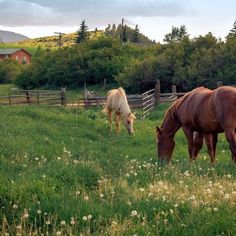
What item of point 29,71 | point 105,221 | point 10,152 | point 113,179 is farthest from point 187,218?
point 29,71

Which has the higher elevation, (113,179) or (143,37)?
(143,37)

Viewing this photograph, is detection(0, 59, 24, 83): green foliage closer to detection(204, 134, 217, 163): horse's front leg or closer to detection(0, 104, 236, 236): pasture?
detection(204, 134, 217, 163): horse's front leg

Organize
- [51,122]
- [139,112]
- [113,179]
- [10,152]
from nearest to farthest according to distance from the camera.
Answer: [113,179] → [10,152] → [51,122] → [139,112]

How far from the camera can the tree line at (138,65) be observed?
39.1m

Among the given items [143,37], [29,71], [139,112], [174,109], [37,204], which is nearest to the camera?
[37,204]

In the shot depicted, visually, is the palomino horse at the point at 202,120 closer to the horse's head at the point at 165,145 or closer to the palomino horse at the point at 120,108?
the horse's head at the point at 165,145

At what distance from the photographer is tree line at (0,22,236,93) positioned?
39125 millimetres

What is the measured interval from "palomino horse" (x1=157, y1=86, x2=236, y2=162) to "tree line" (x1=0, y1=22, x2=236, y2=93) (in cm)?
2762

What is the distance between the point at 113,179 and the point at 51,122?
11.5 meters

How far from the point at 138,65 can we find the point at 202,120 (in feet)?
115

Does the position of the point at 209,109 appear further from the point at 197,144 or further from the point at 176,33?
the point at 176,33

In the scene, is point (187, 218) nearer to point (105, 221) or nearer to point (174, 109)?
point (105, 221)

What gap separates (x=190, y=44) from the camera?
45625 millimetres

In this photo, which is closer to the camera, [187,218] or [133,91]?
[187,218]
